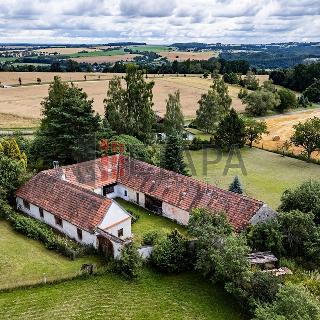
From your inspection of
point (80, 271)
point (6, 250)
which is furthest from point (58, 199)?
point (80, 271)

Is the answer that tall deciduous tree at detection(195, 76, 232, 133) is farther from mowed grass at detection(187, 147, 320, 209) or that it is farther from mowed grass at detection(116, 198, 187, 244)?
mowed grass at detection(116, 198, 187, 244)

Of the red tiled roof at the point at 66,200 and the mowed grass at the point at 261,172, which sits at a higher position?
the red tiled roof at the point at 66,200

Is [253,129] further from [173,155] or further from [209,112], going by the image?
[173,155]

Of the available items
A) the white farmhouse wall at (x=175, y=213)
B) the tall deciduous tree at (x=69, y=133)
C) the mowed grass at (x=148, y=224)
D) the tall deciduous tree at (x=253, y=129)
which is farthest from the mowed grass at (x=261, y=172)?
the tall deciduous tree at (x=69, y=133)

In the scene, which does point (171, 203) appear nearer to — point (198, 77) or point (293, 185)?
point (293, 185)

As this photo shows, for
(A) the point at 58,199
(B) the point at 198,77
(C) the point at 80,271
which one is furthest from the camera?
(B) the point at 198,77

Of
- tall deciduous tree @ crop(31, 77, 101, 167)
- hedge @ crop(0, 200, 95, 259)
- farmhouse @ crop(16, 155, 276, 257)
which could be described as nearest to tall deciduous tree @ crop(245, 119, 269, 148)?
tall deciduous tree @ crop(31, 77, 101, 167)

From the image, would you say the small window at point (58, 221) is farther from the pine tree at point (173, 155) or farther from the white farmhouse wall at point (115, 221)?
the pine tree at point (173, 155)
